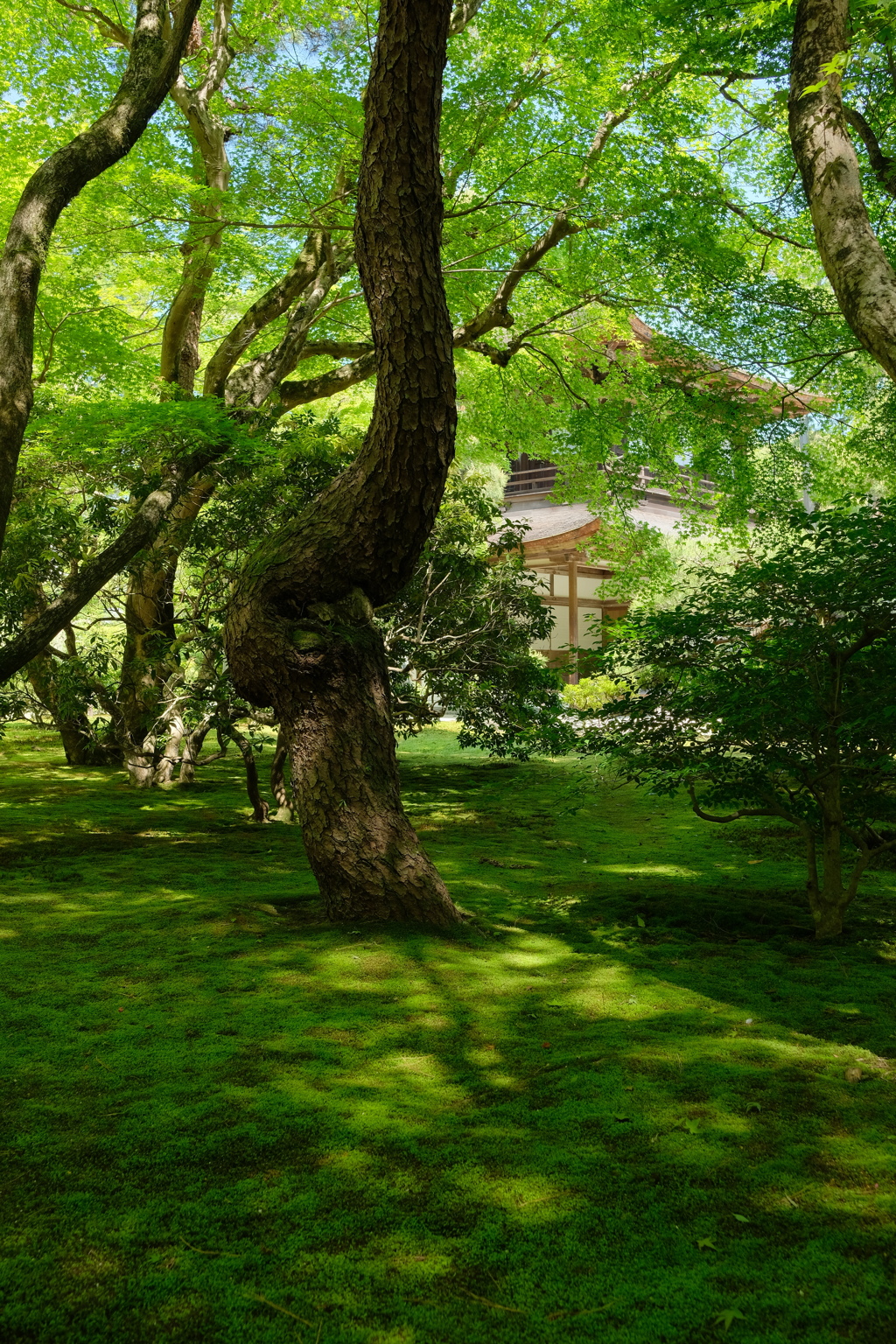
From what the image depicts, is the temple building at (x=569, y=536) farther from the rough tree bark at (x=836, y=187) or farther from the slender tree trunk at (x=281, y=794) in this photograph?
the rough tree bark at (x=836, y=187)

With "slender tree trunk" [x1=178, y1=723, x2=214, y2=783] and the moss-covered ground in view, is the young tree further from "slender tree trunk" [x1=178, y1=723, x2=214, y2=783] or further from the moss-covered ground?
"slender tree trunk" [x1=178, y1=723, x2=214, y2=783]

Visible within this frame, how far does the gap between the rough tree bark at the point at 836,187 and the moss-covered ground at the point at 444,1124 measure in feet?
8.46

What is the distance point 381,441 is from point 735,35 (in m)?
4.75

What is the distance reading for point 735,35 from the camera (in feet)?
20.6

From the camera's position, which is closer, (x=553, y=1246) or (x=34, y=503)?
(x=553, y=1246)

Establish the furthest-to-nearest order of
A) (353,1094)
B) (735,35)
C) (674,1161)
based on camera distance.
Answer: (735,35), (353,1094), (674,1161)

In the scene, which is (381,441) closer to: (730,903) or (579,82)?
(730,903)

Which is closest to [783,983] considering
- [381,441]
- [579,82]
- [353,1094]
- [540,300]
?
[353,1094]

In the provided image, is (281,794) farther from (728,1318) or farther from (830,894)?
(728,1318)

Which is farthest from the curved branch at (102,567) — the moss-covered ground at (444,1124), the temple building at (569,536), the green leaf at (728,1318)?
the temple building at (569,536)

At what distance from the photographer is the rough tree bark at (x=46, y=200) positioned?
429 centimetres

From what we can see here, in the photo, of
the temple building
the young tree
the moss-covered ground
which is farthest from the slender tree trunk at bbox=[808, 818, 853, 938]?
the temple building

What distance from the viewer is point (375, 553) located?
4.03 m

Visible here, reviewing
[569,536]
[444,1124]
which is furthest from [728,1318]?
[569,536]
